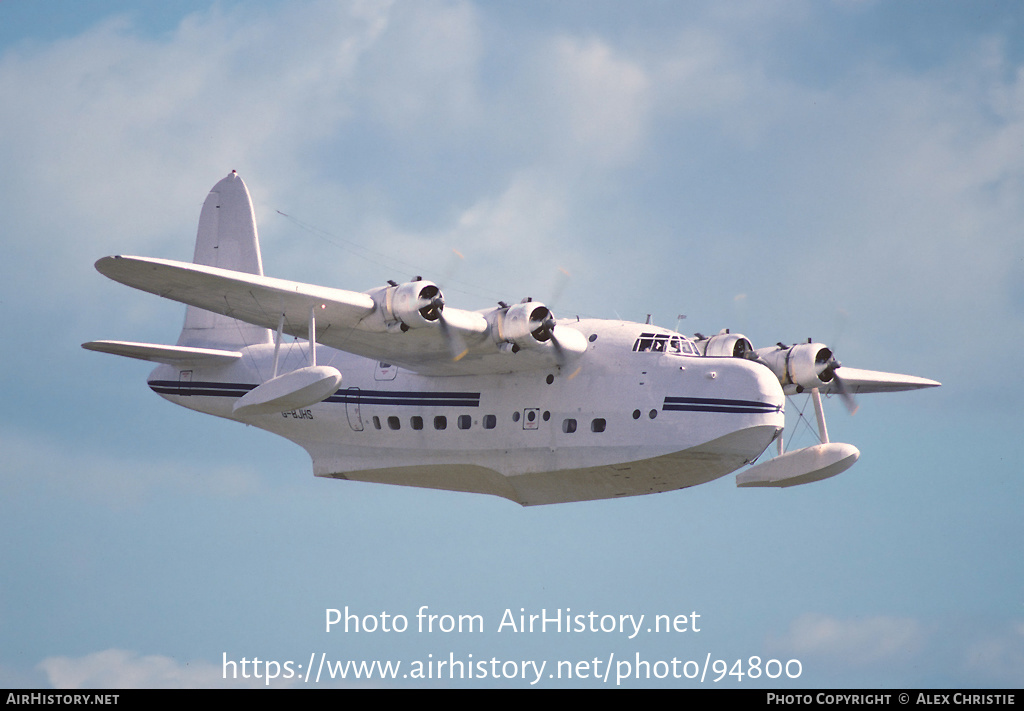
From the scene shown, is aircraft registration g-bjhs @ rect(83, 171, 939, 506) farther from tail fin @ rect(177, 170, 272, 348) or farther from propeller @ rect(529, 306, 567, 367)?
tail fin @ rect(177, 170, 272, 348)

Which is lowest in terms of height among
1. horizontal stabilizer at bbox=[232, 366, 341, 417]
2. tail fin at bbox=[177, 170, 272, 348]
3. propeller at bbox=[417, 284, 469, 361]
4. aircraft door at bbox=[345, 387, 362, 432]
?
horizontal stabilizer at bbox=[232, 366, 341, 417]

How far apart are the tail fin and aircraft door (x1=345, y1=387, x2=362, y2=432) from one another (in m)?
4.31

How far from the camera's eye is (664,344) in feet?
76.5

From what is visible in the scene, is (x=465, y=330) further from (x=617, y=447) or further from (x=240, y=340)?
(x=240, y=340)

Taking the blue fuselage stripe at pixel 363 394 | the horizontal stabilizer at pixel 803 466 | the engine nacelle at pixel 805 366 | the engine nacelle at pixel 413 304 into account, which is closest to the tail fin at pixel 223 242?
the blue fuselage stripe at pixel 363 394

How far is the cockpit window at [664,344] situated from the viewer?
23.3 meters

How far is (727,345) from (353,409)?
303 inches

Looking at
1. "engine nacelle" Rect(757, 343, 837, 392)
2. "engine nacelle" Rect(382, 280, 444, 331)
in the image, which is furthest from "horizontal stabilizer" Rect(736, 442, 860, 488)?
"engine nacelle" Rect(382, 280, 444, 331)

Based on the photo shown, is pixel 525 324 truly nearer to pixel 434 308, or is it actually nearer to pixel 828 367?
pixel 434 308

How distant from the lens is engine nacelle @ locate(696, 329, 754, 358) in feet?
77.0

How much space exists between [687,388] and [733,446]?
1.29 meters

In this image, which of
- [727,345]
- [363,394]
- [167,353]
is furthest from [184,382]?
[727,345]

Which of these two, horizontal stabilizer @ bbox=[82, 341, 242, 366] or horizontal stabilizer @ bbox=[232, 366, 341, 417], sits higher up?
horizontal stabilizer @ bbox=[82, 341, 242, 366]

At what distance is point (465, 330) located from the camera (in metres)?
22.6
